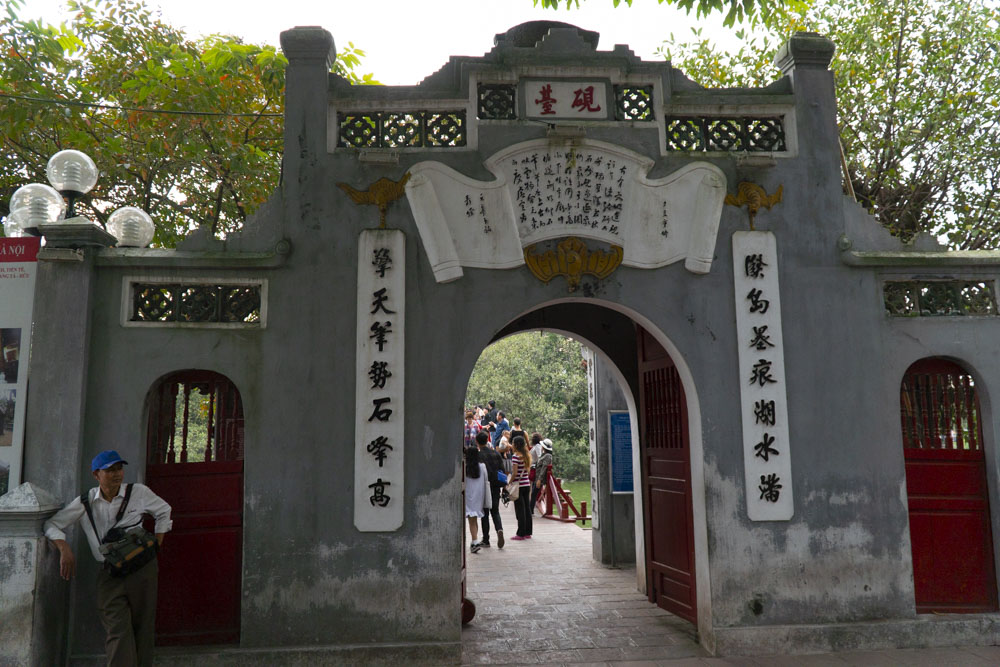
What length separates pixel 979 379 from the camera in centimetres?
593

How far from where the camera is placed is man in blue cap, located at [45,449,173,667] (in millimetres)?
4441

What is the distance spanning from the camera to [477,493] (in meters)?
9.66

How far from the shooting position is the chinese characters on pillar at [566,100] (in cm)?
585

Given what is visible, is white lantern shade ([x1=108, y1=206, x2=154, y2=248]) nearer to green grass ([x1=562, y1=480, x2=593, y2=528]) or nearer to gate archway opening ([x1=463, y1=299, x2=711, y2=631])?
gate archway opening ([x1=463, y1=299, x2=711, y2=631])

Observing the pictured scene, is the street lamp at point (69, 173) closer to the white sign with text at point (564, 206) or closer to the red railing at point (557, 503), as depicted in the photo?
the white sign with text at point (564, 206)

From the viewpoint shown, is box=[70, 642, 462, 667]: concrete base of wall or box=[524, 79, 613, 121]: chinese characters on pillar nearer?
box=[70, 642, 462, 667]: concrete base of wall

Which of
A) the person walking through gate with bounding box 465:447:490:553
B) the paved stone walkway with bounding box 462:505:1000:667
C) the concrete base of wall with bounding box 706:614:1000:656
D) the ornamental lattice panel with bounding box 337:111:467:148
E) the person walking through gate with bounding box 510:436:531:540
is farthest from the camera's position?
the person walking through gate with bounding box 510:436:531:540

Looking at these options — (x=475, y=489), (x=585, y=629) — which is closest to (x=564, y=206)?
(x=585, y=629)

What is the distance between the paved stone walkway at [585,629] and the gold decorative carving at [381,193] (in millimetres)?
3531

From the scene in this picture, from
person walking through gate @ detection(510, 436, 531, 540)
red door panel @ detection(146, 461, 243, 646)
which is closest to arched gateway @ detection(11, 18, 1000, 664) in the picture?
red door panel @ detection(146, 461, 243, 646)

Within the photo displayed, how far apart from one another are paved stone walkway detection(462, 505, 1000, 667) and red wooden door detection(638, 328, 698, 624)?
268mm

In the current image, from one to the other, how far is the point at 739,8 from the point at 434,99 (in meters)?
2.66

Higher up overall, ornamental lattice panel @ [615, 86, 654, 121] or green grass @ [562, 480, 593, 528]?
ornamental lattice panel @ [615, 86, 654, 121]

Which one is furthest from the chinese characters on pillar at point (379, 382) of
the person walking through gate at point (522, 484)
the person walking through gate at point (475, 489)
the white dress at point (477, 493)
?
the person walking through gate at point (522, 484)
